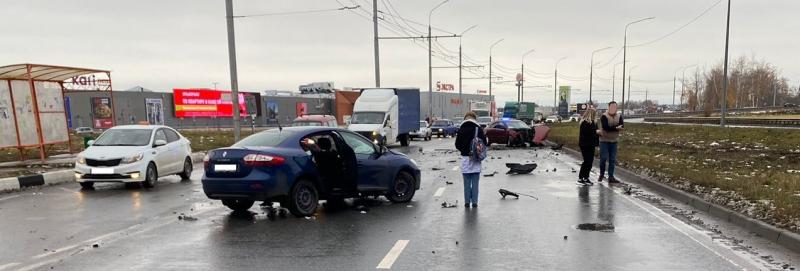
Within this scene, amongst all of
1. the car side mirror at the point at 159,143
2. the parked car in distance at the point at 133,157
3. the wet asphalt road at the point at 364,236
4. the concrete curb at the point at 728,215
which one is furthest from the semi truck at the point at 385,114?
the wet asphalt road at the point at 364,236

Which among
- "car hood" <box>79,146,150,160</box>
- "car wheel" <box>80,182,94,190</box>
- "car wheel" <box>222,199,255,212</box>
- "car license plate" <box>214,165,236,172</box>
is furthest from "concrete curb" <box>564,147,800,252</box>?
"car wheel" <box>80,182,94,190</box>

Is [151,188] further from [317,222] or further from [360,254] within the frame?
[360,254]

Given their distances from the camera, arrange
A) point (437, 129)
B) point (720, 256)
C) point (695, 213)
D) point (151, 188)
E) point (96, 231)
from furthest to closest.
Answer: point (437, 129) → point (151, 188) → point (695, 213) → point (96, 231) → point (720, 256)

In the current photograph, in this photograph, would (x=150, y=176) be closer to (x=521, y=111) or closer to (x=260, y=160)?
(x=260, y=160)

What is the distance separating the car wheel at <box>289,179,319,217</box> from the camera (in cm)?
844

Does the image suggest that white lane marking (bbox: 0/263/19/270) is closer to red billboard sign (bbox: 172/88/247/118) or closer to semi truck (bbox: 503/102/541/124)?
red billboard sign (bbox: 172/88/247/118)

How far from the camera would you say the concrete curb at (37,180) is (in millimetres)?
Answer: 12641

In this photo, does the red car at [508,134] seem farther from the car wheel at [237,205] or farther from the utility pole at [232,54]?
the car wheel at [237,205]

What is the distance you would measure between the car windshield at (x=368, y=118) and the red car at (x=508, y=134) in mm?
5287

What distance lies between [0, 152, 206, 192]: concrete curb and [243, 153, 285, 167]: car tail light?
25.1 feet

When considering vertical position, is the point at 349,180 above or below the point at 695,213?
above

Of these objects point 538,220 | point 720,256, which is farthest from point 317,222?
point 720,256

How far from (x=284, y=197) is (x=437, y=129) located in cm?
Answer: 3537

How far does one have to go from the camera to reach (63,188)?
1289 cm
